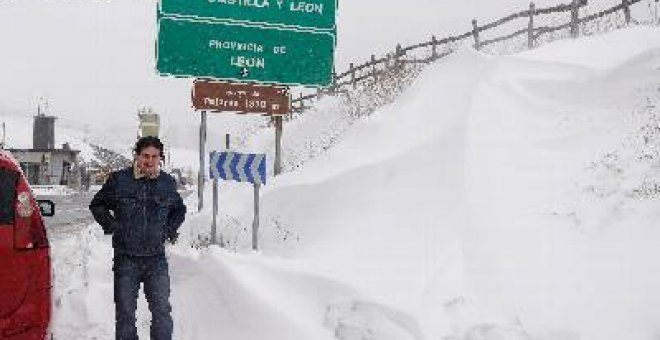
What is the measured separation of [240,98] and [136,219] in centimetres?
606

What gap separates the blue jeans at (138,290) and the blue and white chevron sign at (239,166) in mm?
3348

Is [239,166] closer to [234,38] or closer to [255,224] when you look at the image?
[255,224]

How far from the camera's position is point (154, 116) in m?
16.5

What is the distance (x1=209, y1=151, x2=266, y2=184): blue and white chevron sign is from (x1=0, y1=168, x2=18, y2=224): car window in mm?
4555

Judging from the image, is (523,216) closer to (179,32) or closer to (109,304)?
(109,304)

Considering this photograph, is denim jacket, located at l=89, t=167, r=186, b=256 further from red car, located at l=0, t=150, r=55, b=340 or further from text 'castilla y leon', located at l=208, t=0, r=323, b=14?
A: text 'castilla y leon', located at l=208, t=0, r=323, b=14

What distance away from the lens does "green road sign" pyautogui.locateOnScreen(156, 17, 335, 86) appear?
1072 cm

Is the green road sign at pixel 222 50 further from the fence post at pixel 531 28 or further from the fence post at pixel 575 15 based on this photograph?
the fence post at pixel 531 28

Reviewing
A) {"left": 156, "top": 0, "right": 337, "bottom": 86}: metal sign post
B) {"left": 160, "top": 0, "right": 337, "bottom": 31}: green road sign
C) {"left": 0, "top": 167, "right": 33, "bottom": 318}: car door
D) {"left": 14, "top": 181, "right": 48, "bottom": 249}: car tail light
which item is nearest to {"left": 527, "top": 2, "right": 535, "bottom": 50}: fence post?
{"left": 160, "top": 0, "right": 337, "bottom": 31}: green road sign

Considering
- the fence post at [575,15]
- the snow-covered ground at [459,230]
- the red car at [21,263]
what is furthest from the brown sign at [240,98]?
the fence post at [575,15]

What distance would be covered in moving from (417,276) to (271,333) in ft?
4.73

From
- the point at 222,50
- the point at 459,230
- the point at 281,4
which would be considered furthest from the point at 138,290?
the point at 281,4

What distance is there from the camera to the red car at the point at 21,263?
4.38 m

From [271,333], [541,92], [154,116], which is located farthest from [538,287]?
[154,116]
